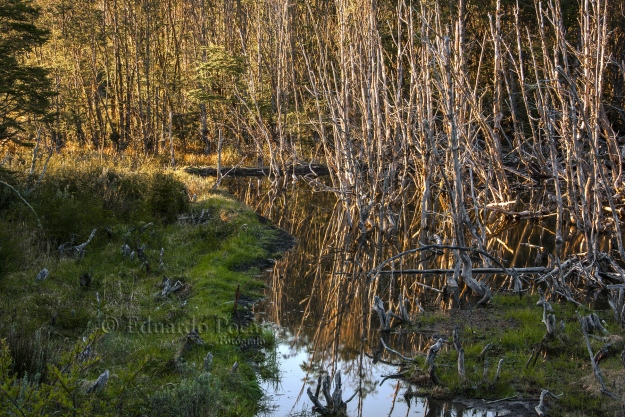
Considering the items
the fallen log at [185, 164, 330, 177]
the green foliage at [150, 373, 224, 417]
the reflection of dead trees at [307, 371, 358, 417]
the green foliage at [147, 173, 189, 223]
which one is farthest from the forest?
the green foliage at [150, 373, 224, 417]

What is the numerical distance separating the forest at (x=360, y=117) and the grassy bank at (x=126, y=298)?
142 millimetres

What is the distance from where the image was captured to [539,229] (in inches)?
594

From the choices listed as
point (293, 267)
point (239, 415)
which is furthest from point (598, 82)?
point (239, 415)

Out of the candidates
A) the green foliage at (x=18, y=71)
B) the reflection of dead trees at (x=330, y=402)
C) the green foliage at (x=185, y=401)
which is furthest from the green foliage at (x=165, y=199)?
the green foliage at (x=185, y=401)

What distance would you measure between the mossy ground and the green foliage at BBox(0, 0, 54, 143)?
12555 mm

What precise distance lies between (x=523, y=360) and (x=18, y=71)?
15180mm

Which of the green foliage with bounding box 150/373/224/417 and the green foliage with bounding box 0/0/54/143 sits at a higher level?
the green foliage with bounding box 0/0/54/143

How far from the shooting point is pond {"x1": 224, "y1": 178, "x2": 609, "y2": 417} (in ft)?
20.1

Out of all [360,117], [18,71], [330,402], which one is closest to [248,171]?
[360,117]

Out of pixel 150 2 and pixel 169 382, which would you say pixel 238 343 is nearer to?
pixel 169 382

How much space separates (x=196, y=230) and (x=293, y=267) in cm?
207

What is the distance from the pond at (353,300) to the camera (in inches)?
241

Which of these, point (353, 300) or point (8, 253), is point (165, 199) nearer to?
point (8, 253)

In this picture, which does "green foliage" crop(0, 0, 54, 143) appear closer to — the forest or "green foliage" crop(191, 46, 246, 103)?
the forest
